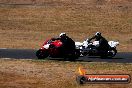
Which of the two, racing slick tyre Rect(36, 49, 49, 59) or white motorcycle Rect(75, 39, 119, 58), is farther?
white motorcycle Rect(75, 39, 119, 58)

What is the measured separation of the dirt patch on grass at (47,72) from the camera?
21547mm

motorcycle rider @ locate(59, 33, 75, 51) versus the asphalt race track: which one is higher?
motorcycle rider @ locate(59, 33, 75, 51)

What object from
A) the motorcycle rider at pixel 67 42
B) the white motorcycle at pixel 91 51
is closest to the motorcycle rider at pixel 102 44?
the white motorcycle at pixel 91 51

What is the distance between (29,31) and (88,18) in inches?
299

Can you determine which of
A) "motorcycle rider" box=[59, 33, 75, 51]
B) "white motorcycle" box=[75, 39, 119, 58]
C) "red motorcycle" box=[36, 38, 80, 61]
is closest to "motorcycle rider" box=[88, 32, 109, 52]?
"white motorcycle" box=[75, 39, 119, 58]

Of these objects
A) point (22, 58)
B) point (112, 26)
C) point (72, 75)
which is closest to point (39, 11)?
point (112, 26)

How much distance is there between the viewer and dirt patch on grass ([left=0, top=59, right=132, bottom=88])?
848 inches

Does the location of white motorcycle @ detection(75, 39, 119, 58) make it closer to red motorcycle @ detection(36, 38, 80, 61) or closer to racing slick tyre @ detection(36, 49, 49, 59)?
red motorcycle @ detection(36, 38, 80, 61)

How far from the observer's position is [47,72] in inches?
959

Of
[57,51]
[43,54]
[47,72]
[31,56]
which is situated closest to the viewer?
[47,72]

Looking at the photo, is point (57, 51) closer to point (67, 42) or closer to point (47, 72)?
point (67, 42)

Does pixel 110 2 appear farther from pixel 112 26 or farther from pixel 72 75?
pixel 72 75

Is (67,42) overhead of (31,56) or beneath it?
overhead

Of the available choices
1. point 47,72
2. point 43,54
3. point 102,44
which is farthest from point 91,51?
point 47,72
